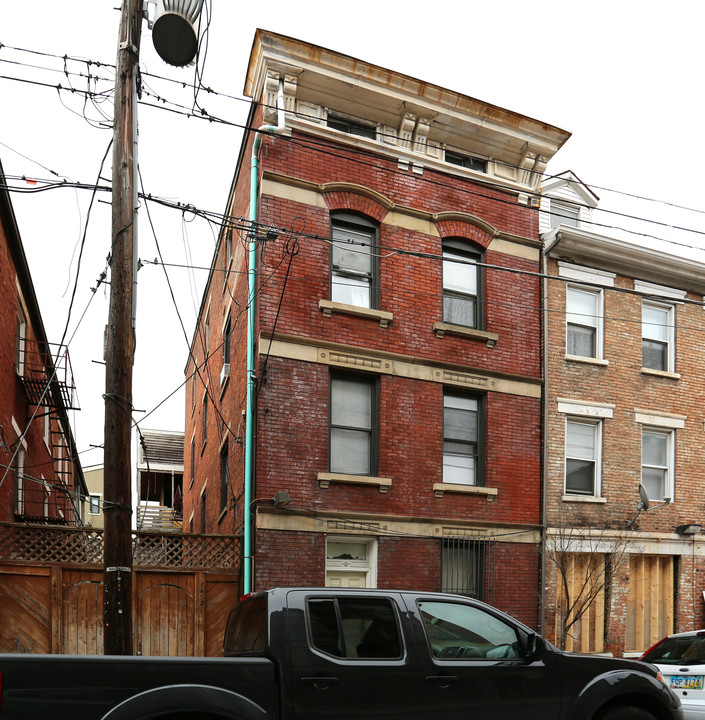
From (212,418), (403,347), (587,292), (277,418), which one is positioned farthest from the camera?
(212,418)

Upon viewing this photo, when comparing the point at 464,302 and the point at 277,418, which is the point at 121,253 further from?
the point at 464,302

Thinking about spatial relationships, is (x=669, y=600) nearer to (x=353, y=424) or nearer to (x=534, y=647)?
(x=353, y=424)

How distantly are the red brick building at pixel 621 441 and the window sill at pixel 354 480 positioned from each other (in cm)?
381

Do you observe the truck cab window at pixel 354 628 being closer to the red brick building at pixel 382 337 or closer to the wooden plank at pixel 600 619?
the red brick building at pixel 382 337

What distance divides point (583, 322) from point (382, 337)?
5.11 m

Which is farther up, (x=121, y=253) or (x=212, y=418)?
(x=121, y=253)

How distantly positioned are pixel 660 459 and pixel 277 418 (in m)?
9.39

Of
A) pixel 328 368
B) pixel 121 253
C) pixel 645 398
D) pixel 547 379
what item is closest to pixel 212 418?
pixel 328 368

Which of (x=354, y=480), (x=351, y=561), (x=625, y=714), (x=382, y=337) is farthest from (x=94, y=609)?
(x=625, y=714)

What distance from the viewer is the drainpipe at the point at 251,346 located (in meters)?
14.7

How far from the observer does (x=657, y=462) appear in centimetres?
1961

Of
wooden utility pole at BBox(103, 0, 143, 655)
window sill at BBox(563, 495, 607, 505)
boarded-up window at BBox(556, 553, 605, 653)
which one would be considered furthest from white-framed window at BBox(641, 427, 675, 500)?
wooden utility pole at BBox(103, 0, 143, 655)

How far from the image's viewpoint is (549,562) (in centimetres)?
1734

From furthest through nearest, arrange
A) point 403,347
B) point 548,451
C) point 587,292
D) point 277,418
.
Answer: point 587,292, point 548,451, point 403,347, point 277,418
